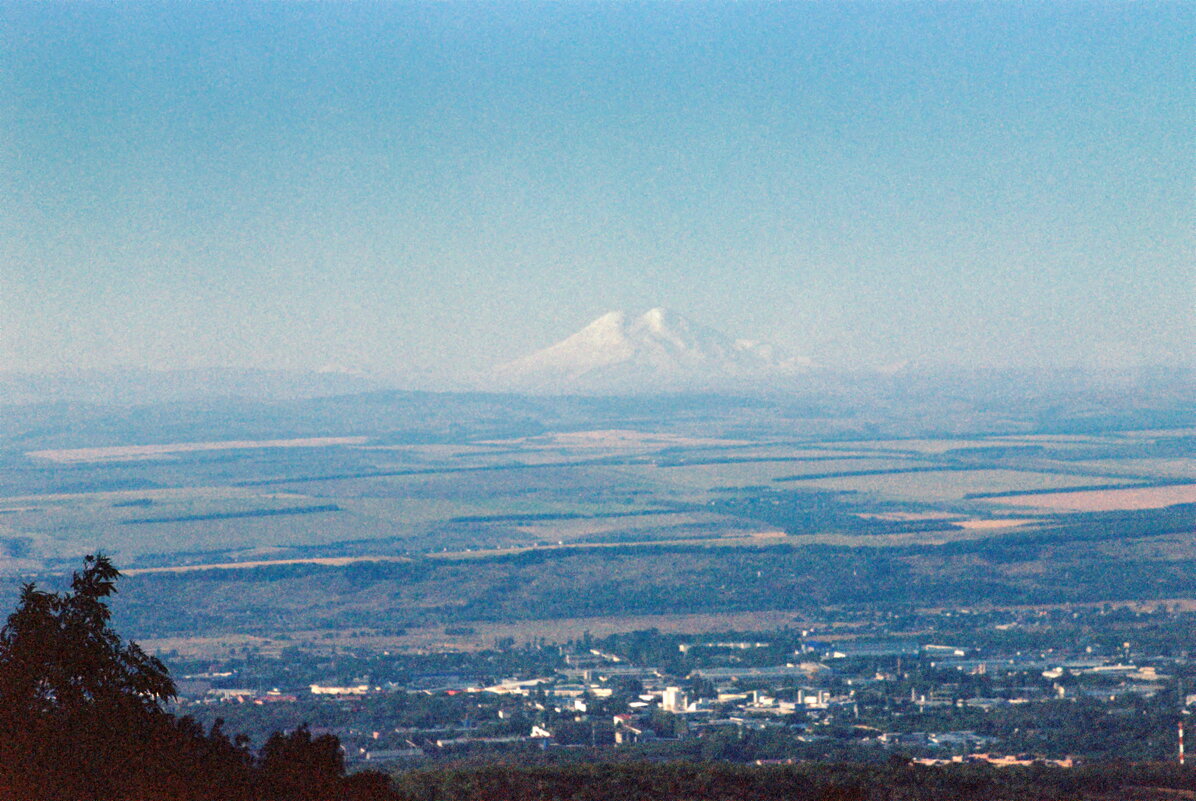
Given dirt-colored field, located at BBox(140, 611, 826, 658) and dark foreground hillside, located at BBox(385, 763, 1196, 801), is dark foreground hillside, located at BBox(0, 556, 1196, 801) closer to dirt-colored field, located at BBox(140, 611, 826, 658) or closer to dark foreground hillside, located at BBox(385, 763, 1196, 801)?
dark foreground hillside, located at BBox(385, 763, 1196, 801)

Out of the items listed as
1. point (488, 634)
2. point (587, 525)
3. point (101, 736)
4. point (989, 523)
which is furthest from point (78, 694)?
point (587, 525)

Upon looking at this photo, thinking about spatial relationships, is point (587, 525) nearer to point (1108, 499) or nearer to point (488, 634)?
point (1108, 499)

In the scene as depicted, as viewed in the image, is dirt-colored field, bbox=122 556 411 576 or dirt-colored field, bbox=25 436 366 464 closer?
dirt-colored field, bbox=122 556 411 576

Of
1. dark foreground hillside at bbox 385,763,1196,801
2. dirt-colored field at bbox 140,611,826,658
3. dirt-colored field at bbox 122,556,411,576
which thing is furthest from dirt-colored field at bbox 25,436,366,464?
dark foreground hillside at bbox 385,763,1196,801

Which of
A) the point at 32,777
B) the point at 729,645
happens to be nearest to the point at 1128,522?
the point at 729,645

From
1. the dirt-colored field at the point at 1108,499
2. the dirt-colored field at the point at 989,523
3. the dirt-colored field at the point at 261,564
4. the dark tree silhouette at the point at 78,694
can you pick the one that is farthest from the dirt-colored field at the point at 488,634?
the dark tree silhouette at the point at 78,694

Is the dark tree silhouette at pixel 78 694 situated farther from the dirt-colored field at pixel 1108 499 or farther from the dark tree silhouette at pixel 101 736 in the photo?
the dirt-colored field at pixel 1108 499

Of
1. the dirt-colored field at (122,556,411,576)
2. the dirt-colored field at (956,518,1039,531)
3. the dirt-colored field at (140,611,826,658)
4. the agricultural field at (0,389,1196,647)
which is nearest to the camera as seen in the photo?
the dirt-colored field at (140,611,826,658)
